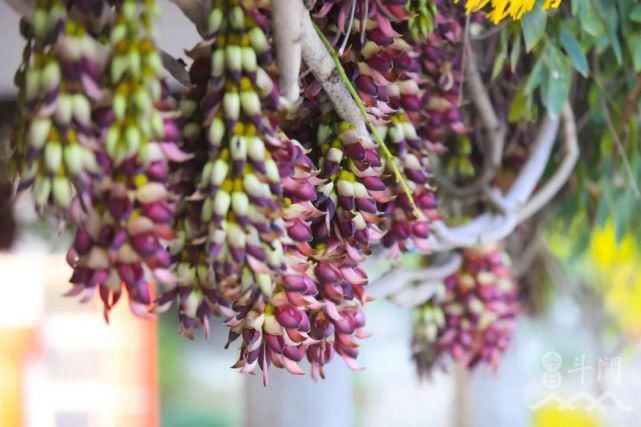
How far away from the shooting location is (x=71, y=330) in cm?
213

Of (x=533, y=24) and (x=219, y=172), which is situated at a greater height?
(x=533, y=24)

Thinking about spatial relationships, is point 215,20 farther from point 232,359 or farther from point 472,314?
point 232,359

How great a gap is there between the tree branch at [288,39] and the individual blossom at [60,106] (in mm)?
129

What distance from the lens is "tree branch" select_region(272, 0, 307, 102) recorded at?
542 mm

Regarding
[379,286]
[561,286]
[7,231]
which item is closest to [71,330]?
[7,231]

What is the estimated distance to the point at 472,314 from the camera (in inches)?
48.3

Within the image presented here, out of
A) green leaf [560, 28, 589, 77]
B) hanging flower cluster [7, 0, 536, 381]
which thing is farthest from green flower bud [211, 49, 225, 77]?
green leaf [560, 28, 589, 77]

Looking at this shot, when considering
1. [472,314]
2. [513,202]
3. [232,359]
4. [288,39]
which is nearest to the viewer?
[288,39]

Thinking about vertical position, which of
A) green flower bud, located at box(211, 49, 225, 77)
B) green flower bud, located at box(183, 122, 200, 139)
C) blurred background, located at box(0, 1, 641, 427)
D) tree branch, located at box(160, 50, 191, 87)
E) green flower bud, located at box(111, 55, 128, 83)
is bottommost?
blurred background, located at box(0, 1, 641, 427)

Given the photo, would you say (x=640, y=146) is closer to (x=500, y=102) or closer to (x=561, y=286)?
(x=500, y=102)

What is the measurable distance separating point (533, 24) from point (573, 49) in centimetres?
11

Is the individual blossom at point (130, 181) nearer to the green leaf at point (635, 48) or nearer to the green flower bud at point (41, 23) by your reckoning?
the green flower bud at point (41, 23)

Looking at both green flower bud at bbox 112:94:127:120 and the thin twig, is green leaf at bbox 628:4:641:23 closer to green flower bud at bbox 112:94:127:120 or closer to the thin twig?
the thin twig

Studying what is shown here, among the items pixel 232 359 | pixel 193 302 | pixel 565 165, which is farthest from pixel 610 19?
pixel 232 359
